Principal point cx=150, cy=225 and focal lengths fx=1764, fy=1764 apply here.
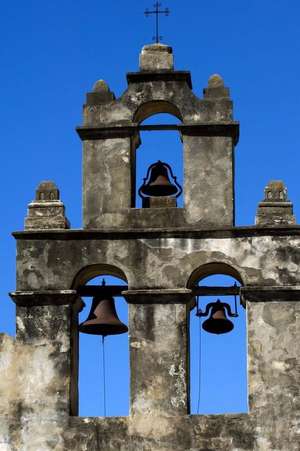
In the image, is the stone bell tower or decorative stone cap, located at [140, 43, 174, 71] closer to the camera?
the stone bell tower

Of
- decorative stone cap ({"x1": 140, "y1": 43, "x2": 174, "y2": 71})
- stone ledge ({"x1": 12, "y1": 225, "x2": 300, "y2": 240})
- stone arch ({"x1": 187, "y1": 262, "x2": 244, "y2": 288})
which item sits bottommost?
stone arch ({"x1": 187, "y1": 262, "x2": 244, "y2": 288})

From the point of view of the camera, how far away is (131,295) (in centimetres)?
1895

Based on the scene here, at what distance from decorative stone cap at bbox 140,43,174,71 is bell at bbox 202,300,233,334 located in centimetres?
274

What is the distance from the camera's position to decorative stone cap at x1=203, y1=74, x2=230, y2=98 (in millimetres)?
19750

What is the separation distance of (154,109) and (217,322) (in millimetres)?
2525

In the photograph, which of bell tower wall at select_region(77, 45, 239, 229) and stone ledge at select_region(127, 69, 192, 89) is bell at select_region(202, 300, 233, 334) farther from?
stone ledge at select_region(127, 69, 192, 89)

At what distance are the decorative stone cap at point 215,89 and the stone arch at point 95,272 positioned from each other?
2.25 meters

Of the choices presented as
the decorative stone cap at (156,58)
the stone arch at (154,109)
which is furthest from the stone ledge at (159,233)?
the decorative stone cap at (156,58)

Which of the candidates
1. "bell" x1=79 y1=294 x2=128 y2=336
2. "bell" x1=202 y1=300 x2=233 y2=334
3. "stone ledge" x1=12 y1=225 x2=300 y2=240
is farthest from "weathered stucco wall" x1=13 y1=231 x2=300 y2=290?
"bell" x1=202 y1=300 x2=233 y2=334

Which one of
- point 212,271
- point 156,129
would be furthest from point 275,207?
point 156,129

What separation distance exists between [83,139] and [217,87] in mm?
1613

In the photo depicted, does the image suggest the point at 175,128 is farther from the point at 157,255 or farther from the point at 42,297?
the point at 42,297

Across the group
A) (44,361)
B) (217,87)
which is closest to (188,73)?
(217,87)

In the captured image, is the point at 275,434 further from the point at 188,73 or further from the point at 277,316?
the point at 188,73
